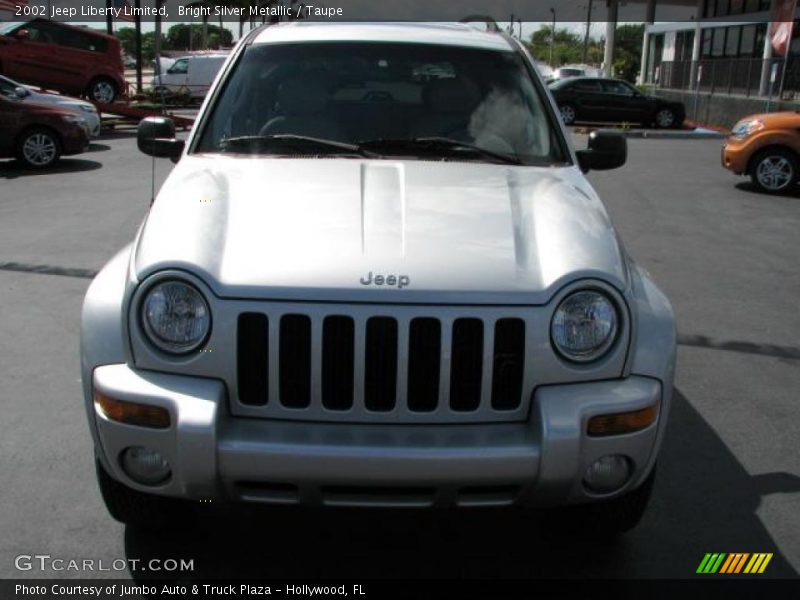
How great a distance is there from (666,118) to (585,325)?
24987 millimetres

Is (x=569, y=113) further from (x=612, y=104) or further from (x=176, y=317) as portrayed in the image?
(x=176, y=317)

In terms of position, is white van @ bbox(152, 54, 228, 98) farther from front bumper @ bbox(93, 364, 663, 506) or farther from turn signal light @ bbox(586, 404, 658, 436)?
turn signal light @ bbox(586, 404, 658, 436)

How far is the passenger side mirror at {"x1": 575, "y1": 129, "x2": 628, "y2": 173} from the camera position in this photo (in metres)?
4.76

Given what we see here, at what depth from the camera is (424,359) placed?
113 inches

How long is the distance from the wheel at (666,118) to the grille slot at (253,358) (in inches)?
997

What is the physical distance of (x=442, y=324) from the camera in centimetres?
285

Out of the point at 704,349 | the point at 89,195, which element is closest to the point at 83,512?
the point at 704,349

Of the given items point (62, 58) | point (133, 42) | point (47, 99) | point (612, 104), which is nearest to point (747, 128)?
point (47, 99)

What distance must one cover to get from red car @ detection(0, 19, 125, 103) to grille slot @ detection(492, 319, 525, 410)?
23636mm

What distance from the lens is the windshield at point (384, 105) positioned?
4.14m

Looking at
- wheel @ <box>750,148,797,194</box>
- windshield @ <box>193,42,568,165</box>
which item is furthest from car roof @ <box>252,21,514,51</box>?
wheel @ <box>750,148,797,194</box>

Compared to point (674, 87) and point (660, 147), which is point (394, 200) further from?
point (674, 87)

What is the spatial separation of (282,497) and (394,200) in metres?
1.16

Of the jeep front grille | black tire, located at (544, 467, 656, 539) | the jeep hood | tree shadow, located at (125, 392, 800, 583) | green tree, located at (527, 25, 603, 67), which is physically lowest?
green tree, located at (527, 25, 603, 67)
